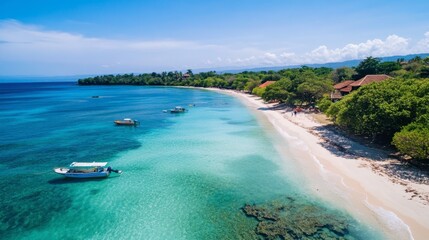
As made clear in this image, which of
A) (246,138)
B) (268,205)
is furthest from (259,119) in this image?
(268,205)

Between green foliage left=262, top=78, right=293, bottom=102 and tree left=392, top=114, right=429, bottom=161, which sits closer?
tree left=392, top=114, right=429, bottom=161

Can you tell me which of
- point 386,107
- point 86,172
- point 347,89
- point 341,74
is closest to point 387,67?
point 341,74

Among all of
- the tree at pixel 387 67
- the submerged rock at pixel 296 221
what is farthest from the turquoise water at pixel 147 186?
the tree at pixel 387 67

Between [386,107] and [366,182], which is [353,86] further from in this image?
[366,182]

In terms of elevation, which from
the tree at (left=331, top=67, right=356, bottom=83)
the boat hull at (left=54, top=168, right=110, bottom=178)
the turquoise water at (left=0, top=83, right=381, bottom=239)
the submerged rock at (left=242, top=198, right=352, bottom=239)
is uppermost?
the tree at (left=331, top=67, right=356, bottom=83)

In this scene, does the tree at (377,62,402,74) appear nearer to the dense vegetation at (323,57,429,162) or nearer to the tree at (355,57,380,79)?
the tree at (355,57,380,79)

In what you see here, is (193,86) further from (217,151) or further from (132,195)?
(132,195)

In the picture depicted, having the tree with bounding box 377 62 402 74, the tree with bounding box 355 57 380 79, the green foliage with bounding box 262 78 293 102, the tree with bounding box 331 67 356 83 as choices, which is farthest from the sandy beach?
the tree with bounding box 331 67 356 83
